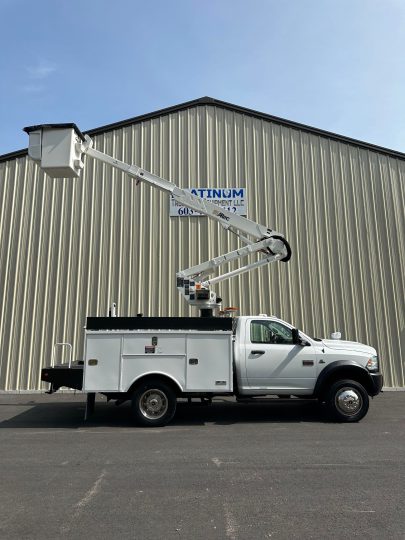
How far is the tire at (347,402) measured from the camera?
829cm

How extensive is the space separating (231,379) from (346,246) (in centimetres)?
776

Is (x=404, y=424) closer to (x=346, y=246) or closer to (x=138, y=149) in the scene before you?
(x=346, y=246)

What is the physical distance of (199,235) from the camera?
13891 mm

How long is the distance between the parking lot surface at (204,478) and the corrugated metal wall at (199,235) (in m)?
4.84

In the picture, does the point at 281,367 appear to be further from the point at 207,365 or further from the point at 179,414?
the point at 179,414

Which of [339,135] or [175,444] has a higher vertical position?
[339,135]

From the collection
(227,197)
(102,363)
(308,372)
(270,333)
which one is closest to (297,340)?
(270,333)

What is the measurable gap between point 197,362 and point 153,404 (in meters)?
1.14

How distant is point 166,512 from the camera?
4.11 meters

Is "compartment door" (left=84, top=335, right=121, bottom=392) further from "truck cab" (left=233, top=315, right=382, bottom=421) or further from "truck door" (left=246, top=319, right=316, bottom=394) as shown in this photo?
"truck door" (left=246, top=319, right=316, bottom=394)

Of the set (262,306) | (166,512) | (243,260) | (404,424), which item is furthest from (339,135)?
(166,512)

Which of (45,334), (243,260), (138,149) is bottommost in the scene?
(45,334)

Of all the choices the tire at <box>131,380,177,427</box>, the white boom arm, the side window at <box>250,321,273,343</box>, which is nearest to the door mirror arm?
the side window at <box>250,321,273,343</box>

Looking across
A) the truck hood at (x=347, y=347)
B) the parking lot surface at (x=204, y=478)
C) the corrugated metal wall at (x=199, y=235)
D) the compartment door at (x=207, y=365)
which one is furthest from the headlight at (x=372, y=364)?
the corrugated metal wall at (x=199, y=235)
